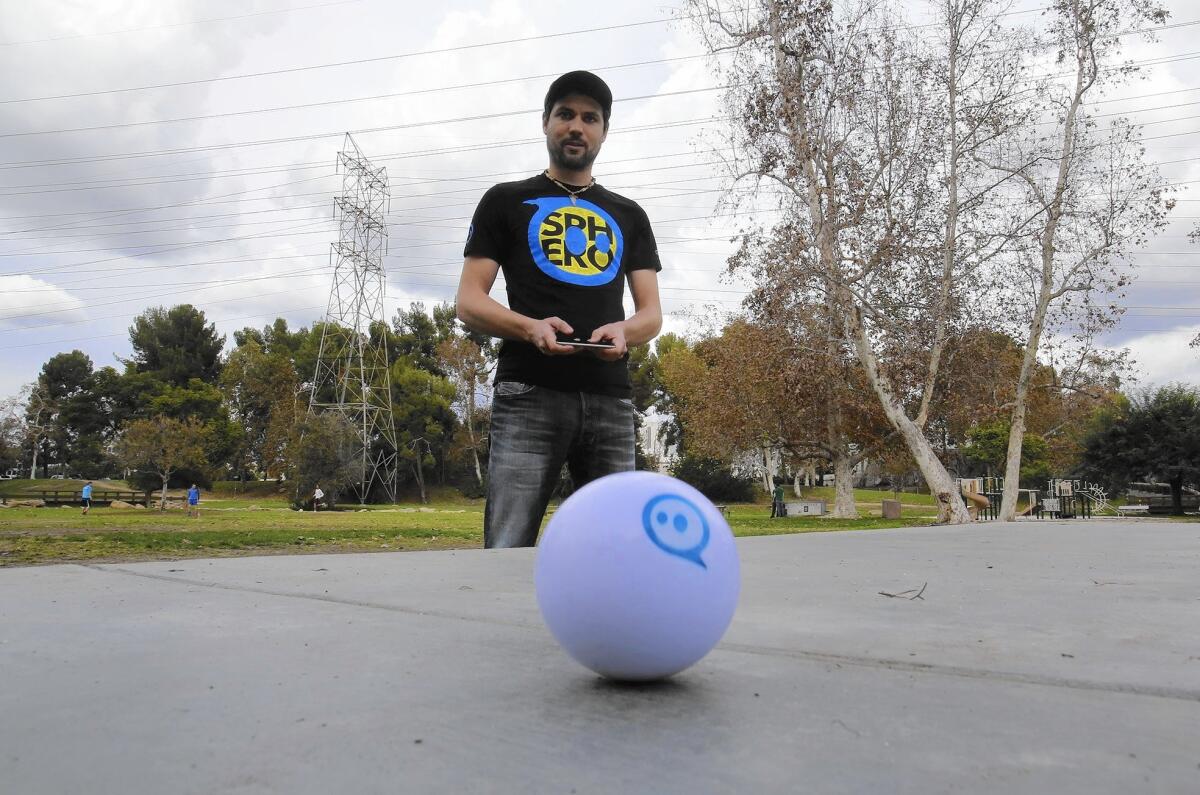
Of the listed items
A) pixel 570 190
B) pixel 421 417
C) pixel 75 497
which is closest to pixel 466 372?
pixel 421 417

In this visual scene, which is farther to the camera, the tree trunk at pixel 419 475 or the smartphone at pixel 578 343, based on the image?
the tree trunk at pixel 419 475

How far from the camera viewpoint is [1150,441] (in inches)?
1244

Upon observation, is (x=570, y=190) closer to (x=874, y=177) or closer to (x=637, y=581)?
(x=637, y=581)

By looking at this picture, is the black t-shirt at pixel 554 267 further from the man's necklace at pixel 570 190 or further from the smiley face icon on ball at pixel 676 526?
the smiley face icon on ball at pixel 676 526

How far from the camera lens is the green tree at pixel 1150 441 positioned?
30.7 meters

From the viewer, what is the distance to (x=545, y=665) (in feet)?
7.64

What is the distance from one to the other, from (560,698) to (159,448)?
50.6 metres

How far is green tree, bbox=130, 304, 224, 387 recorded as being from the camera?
7389cm

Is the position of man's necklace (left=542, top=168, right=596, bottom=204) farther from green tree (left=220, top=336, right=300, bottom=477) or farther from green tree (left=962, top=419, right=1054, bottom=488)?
green tree (left=220, top=336, right=300, bottom=477)

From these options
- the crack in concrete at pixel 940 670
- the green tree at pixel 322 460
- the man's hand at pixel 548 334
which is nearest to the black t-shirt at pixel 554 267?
the man's hand at pixel 548 334

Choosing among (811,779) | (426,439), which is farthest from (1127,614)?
(426,439)

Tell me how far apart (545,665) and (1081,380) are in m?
22.5

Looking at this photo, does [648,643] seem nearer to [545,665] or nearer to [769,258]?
[545,665]

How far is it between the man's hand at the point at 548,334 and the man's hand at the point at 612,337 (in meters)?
0.13
